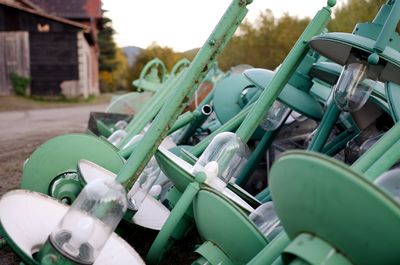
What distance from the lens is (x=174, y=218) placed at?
1.65 m

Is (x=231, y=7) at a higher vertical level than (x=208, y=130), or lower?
higher

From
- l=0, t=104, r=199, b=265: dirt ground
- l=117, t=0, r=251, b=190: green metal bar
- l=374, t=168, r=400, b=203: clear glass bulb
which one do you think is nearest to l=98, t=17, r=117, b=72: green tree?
l=0, t=104, r=199, b=265: dirt ground

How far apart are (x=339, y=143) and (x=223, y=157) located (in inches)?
32.3

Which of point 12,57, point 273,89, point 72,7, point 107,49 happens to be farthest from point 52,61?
point 107,49

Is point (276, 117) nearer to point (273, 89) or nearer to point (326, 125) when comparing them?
point (326, 125)

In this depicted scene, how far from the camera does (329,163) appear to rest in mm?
951

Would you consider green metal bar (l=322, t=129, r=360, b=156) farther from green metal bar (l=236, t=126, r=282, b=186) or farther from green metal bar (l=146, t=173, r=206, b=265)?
green metal bar (l=146, t=173, r=206, b=265)

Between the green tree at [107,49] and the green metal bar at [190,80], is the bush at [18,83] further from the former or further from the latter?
the green tree at [107,49]

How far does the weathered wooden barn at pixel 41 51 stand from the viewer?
18312 mm

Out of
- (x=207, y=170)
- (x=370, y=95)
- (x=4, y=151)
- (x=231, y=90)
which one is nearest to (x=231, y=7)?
(x=207, y=170)

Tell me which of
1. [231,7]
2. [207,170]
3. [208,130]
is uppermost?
[231,7]

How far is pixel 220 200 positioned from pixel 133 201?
56cm

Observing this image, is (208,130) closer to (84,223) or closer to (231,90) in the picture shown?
(231,90)

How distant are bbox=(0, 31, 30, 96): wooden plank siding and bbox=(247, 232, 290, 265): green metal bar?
58.8 ft
